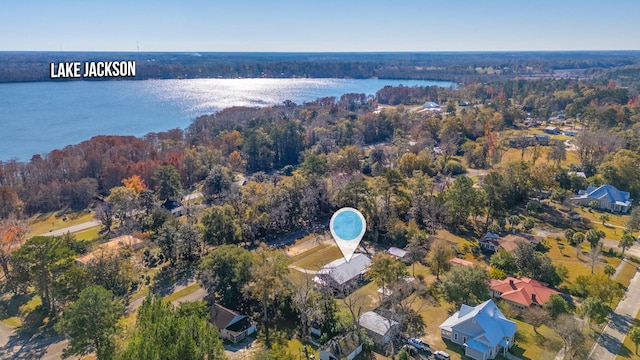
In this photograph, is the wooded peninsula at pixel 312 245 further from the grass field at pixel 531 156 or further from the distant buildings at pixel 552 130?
the distant buildings at pixel 552 130

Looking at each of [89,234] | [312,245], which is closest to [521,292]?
[312,245]

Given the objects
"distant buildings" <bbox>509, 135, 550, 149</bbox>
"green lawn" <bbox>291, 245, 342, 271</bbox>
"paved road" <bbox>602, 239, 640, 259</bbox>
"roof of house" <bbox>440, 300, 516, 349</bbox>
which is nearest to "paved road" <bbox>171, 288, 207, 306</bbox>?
"green lawn" <bbox>291, 245, 342, 271</bbox>

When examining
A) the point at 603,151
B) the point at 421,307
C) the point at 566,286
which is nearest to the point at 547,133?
the point at 603,151

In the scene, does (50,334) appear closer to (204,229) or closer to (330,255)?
(204,229)

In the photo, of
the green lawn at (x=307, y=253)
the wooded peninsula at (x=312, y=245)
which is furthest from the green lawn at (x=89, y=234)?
the green lawn at (x=307, y=253)

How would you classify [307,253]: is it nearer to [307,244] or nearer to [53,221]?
[307,244]

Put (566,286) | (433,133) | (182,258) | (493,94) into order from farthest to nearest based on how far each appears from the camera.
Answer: (493,94)
(433,133)
(182,258)
(566,286)
